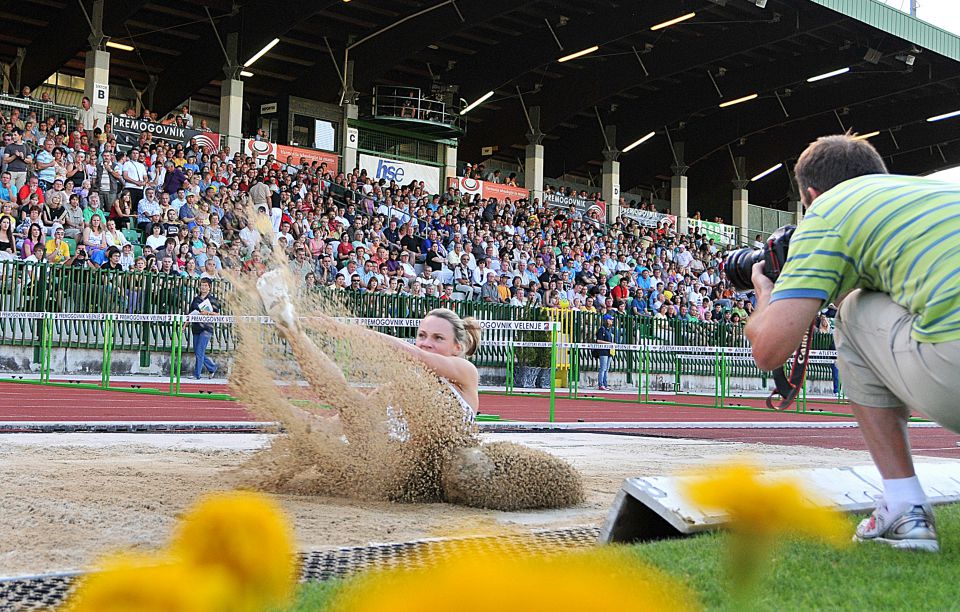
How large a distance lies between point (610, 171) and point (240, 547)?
43680 mm

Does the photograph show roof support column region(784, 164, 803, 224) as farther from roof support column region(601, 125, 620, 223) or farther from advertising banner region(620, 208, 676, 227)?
roof support column region(601, 125, 620, 223)

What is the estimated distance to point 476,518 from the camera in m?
4.84

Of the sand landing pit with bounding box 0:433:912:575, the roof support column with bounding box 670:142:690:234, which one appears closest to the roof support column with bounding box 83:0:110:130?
the sand landing pit with bounding box 0:433:912:575

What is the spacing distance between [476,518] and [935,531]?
2024mm

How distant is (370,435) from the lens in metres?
5.21

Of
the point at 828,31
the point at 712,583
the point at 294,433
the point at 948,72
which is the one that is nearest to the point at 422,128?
the point at 828,31

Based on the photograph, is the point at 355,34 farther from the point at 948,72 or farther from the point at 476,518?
the point at 476,518

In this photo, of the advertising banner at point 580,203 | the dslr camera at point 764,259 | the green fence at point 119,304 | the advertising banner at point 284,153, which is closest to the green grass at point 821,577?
the dslr camera at point 764,259

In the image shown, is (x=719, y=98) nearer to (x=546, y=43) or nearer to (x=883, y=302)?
(x=546, y=43)

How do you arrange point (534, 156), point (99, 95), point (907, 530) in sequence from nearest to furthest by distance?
point (907, 530)
point (99, 95)
point (534, 156)

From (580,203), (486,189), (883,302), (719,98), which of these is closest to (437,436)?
(883,302)

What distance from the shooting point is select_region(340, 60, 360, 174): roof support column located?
118ft

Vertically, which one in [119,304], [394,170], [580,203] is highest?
[394,170]

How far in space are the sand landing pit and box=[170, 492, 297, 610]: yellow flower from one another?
90.1 inches
